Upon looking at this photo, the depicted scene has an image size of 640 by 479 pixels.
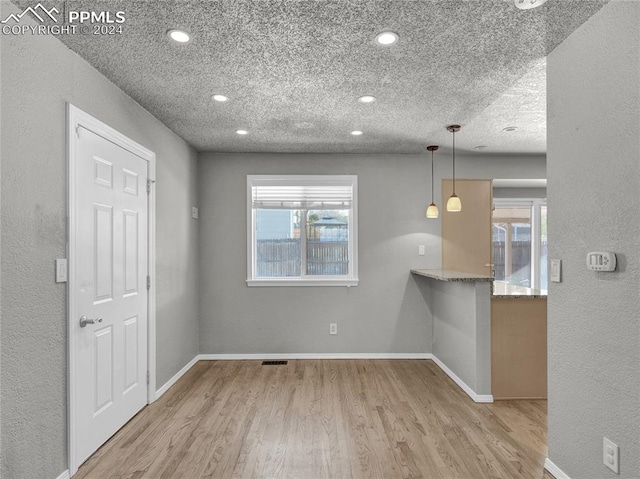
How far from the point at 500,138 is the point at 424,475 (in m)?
3.33

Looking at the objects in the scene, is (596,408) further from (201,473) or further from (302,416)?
(201,473)

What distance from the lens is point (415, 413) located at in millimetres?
2838

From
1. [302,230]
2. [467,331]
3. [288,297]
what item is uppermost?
[302,230]

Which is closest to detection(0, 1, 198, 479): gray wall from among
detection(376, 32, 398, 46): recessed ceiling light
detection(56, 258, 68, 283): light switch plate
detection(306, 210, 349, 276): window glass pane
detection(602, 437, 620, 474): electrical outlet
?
detection(56, 258, 68, 283): light switch plate

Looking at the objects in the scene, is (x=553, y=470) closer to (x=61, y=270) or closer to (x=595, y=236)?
(x=595, y=236)

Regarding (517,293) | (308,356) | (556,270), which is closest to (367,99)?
(556,270)

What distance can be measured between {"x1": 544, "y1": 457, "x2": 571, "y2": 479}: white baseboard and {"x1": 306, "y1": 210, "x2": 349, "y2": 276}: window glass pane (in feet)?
8.85

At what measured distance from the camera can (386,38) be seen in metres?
1.94

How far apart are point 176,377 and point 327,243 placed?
88.5 inches

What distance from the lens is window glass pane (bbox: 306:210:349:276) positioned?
4.43 meters

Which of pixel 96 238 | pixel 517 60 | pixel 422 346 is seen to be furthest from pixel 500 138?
pixel 96 238

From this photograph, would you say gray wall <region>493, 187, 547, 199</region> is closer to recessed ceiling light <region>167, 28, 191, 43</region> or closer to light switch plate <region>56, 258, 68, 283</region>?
recessed ceiling light <region>167, 28, 191, 43</region>

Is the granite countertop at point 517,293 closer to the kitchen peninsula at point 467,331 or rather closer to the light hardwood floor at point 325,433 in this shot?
the kitchen peninsula at point 467,331

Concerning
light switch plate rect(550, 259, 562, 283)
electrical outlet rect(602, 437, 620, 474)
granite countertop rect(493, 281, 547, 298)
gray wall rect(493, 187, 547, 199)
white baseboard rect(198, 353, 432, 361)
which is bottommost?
white baseboard rect(198, 353, 432, 361)
